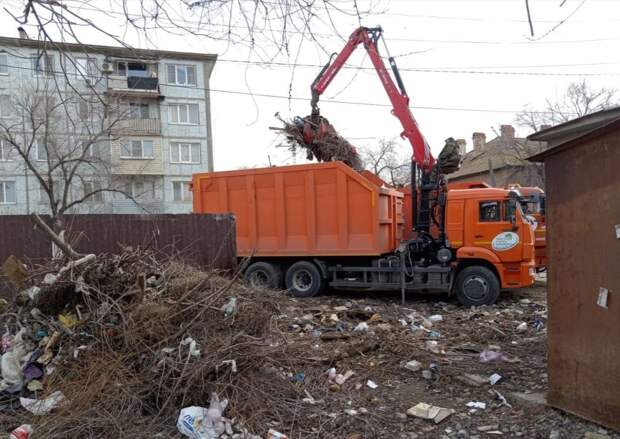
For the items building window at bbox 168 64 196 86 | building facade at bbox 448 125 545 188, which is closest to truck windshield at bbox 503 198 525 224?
building facade at bbox 448 125 545 188

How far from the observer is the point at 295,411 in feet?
13.4

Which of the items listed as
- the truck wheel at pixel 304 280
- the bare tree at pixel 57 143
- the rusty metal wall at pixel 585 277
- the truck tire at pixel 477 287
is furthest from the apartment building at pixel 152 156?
the rusty metal wall at pixel 585 277

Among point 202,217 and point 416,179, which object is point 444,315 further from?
point 202,217

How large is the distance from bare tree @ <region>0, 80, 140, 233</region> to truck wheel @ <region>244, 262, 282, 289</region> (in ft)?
28.9

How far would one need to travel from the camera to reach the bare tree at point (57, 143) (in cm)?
2030

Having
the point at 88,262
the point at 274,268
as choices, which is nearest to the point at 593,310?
the point at 88,262

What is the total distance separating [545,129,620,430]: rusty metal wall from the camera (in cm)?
335

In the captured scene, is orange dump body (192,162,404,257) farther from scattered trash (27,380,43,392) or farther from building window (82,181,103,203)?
building window (82,181,103,203)

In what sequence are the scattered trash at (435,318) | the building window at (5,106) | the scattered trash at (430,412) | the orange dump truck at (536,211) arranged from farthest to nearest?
the building window at (5,106) < the orange dump truck at (536,211) < the scattered trash at (435,318) < the scattered trash at (430,412)

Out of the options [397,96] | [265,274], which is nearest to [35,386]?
[265,274]

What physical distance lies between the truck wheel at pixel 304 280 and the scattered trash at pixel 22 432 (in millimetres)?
7086

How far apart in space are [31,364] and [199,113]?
107 feet

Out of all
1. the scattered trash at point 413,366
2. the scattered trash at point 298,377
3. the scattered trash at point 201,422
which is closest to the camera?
the scattered trash at point 201,422

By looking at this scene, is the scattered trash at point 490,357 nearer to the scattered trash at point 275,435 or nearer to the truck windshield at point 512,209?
the scattered trash at point 275,435
